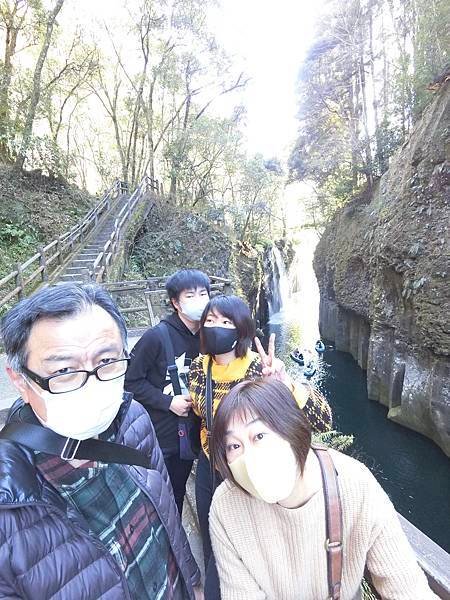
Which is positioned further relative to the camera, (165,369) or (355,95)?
(355,95)

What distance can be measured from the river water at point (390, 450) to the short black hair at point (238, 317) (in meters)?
6.64

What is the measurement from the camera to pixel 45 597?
830 mm

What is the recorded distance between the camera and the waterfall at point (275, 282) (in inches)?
1092

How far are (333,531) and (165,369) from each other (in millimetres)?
1398

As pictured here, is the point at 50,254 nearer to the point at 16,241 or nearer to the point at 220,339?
the point at 16,241

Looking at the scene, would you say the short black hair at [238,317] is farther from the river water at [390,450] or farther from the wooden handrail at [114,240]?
the wooden handrail at [114,240]

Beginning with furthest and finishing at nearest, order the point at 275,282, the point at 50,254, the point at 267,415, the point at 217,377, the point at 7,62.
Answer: the point at 275,282 → the point at 7,62 → the point at 50,254 → the point at 217,377 → the point at 267,415

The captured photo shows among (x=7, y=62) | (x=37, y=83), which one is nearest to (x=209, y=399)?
(x=37, y=83)

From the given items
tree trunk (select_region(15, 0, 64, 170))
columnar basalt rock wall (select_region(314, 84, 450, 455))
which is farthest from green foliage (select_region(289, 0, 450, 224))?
tree trunk (select_region(15, 0, 64, 170))

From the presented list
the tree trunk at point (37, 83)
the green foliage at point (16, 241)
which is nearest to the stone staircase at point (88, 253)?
the green foliage at point (16, 241)

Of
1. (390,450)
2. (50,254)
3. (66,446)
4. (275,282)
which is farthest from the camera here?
(275,282)

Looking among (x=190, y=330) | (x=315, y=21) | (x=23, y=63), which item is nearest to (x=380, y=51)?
(x=315, y=21)

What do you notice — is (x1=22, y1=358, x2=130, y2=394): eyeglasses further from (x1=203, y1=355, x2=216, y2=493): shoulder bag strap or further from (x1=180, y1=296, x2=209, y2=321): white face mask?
(x1=180, y1=296, x2=209, y2=321): white face mask

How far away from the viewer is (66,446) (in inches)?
40.9
